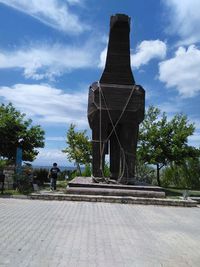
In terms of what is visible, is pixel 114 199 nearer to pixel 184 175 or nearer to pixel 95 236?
pixel 95 236

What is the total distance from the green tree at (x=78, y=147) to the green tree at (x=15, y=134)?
10.4 metres

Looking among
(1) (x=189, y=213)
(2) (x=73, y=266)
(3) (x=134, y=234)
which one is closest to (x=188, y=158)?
(1) (x=189, y=213)

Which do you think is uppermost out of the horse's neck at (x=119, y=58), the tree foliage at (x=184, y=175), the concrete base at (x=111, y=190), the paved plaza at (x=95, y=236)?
the horse's neck at (x=119, y=58)

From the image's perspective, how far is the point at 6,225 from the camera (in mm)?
7809

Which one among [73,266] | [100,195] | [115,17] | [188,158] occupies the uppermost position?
[115,17]

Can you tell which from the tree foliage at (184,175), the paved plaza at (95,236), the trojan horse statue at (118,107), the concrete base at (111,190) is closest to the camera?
the paved plaza at (95,236)

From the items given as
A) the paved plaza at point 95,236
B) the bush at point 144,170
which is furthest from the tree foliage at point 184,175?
the paved plaza at point 95,236

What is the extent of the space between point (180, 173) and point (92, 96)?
18924 mm

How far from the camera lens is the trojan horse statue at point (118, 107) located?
47.9 feet

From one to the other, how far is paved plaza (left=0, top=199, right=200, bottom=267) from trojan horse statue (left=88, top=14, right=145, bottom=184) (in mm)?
3484

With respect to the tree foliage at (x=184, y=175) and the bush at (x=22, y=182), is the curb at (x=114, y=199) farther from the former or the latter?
the tree foliage at (x=184, y=175)

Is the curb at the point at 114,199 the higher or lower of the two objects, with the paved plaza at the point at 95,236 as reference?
higher

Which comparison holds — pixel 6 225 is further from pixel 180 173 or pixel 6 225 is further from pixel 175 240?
Answer: pixel 180 173

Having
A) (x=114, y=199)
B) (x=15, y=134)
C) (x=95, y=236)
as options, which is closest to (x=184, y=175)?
(x=15, y=134)
